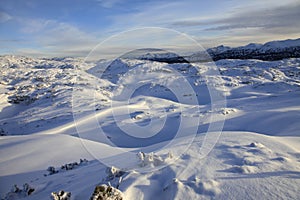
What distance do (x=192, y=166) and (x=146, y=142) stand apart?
21.1 feet

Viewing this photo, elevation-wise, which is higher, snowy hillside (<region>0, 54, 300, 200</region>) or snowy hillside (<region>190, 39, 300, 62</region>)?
snowy hillside (<region>190, 39, 300, 62</region>)

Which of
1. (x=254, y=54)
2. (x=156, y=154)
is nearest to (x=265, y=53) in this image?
(x=254, y=54)

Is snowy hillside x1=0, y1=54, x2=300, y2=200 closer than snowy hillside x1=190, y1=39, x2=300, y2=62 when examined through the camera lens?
Yes

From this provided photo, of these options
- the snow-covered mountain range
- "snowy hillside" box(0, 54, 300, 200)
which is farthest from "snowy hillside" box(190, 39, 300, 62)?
"snowy hillside" box(0, 54, 300, 200)

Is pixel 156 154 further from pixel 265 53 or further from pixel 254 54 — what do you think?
pixel 265 53

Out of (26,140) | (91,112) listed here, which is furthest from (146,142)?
(91,112)

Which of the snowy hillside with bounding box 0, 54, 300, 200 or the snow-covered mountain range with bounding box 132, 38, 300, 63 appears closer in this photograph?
the snowy hillside with bounding box 0, 54, 300, 200

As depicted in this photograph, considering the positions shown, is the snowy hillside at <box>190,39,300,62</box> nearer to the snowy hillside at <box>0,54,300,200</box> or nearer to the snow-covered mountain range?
the snow-covered mountain range

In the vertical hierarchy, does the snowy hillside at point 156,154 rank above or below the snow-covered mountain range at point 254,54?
below

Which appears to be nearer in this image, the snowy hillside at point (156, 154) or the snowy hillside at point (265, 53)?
the snowy hillside at point (156, 154)

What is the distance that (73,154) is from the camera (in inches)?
262

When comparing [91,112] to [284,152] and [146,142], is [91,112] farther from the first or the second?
[284,152]

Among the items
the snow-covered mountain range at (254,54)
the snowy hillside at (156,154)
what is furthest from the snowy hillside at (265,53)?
the snowy hillside at (156,154)

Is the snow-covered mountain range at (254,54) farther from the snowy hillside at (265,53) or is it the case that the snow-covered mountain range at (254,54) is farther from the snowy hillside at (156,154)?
the snowy hillside at (156,154)
